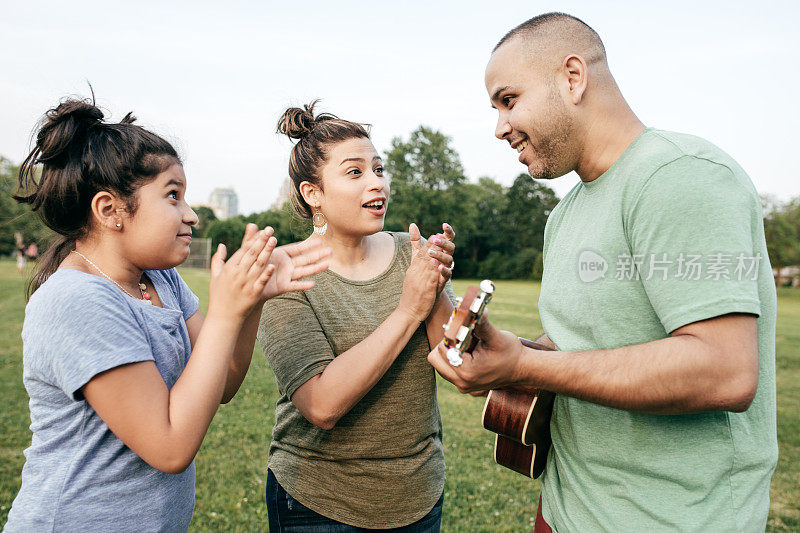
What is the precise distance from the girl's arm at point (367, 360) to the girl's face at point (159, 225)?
29.6 inches

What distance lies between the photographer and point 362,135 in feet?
9.05

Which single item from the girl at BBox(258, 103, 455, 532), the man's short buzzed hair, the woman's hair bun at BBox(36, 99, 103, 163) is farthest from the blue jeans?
the man's short buzzed hair

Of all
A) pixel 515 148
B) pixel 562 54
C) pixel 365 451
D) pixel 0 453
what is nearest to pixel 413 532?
pixel 365 451

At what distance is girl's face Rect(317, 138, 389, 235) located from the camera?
2619 millimetres

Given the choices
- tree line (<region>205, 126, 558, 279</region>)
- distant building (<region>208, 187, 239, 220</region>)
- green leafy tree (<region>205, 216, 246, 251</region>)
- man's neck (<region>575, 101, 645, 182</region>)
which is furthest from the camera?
distant building (<region>208, 187, 239, 220</region>)

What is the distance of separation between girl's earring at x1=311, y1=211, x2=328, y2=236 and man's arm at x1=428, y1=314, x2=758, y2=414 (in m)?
1.23

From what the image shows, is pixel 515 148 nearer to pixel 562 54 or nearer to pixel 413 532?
pixel 562 54

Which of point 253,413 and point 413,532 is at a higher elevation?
point 413,532

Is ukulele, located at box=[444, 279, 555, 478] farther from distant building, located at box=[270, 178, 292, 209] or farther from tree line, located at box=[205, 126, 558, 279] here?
tree line, located at box=[205, 126, 558, 279]

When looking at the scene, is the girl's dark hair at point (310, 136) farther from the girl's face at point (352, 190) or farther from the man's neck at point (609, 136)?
the man's neck at point (609, 136)

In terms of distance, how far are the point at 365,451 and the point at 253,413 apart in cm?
594

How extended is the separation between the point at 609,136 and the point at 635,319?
2.37ft

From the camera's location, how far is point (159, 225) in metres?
1.98

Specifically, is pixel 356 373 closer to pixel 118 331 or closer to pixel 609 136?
pixel 118 331
